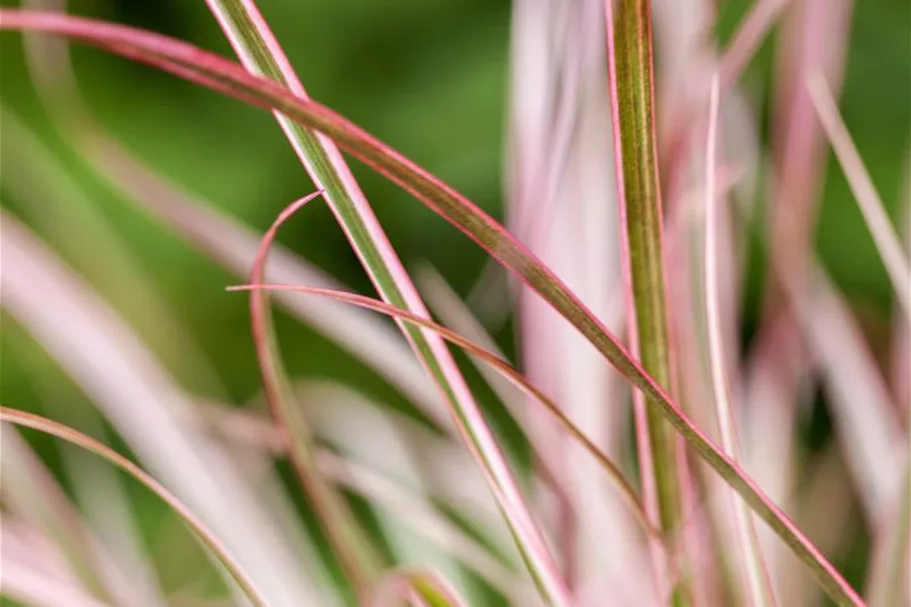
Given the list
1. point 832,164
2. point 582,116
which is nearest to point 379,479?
point 582,116

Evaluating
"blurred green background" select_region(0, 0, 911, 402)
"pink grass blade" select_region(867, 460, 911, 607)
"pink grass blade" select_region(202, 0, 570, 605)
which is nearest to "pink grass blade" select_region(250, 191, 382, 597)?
"pink grass blade" select_region(202, 0, 570, 605)

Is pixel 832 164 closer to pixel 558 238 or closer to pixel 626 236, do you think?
pixel 558 238

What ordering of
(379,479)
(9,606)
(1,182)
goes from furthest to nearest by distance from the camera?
(1,182)
(9,606)
(379,479)

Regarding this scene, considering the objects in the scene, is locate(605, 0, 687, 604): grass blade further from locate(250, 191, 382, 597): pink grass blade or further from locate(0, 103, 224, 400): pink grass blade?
locate(0, 103, 224, 400): pink grass blade

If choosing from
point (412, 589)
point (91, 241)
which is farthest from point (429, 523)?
point (91, 241)

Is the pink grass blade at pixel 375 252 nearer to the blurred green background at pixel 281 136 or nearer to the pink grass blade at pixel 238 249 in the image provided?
the pink grass blade at pixel 238 249

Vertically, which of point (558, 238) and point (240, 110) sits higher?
point (240, 110)
